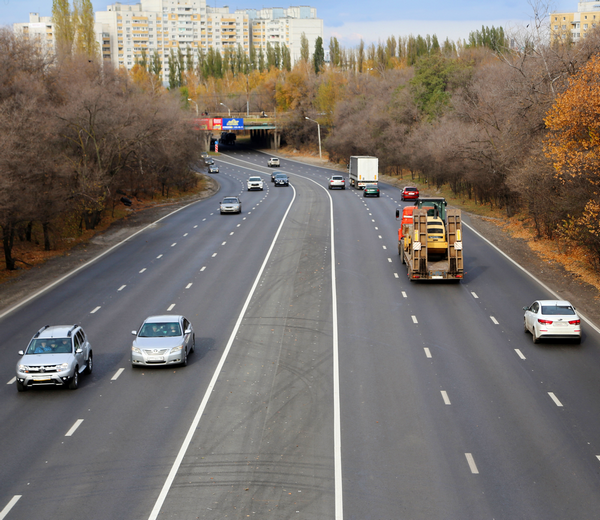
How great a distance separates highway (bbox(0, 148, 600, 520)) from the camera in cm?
1320

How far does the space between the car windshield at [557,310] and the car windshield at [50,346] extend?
15639 mm

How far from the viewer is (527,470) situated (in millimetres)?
14188

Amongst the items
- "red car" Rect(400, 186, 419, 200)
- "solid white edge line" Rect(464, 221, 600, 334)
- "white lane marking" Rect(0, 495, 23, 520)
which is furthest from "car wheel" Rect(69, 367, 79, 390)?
"red car" Rect(400, 186, 419, 200)

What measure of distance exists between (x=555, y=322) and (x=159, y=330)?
43.5ft

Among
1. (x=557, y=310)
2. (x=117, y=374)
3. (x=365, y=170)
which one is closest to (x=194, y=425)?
(x=117, y=374)

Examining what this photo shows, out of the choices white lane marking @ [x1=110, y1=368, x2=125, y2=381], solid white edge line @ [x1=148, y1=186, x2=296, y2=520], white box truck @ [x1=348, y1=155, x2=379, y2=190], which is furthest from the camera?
white box truck @ [x1=348, y1=155, x2=379, y2=190]

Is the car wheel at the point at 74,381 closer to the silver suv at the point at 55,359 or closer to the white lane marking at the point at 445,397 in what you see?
the silver suv at the point at 55,359

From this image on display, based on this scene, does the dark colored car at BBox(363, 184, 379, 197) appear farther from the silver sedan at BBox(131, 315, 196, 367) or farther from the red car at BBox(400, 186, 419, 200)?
the silver sedan at BBox(131, 315, 196, 367)

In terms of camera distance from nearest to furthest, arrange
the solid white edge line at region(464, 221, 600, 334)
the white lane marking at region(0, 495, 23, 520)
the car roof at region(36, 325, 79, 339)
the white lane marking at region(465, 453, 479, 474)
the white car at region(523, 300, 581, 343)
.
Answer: the white lane marking at region(0, 495, 23, 520), the white lane marking at region(465, 453, 479, 474), the car roof at region(36, 325, 79, 339), the white car at region(523, 300, 581, 343), the solid white edge line at region(464, 221, 600, 334)

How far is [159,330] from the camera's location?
21703mm

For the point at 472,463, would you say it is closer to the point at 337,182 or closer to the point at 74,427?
the point at 74,427

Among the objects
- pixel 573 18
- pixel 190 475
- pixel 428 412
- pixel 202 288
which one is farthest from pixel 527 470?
pixel 573 18

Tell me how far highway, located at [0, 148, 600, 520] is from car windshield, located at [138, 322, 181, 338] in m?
1.10

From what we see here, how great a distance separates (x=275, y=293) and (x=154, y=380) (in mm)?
10821
